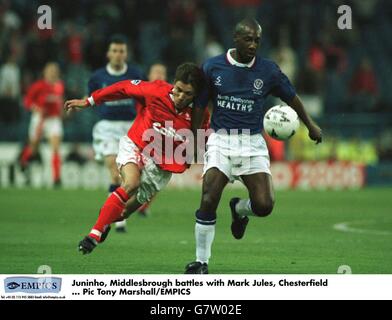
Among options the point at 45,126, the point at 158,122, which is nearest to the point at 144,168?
the point at 158,122

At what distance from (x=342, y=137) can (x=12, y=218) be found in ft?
31.0

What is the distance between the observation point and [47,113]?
21172 millimetres

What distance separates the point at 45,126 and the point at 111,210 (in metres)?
11.2

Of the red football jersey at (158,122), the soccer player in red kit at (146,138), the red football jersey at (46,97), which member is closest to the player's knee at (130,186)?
the soccer player in red kit at (146,138)

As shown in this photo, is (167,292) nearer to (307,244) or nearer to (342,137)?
(307,244)

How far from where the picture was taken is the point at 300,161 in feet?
73.1

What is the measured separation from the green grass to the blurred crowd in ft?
13.4

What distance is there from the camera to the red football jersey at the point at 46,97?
68.7ft

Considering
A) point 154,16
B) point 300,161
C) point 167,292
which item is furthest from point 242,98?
point 154,16

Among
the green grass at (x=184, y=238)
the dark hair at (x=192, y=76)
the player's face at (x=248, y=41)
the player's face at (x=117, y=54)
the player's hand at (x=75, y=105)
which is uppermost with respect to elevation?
the player's face at (x=117, y=54)

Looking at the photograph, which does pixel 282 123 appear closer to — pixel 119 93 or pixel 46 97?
pixel 119 93

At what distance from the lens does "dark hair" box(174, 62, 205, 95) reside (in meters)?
9.84

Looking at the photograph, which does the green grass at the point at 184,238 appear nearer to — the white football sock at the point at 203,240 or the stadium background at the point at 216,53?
the stadium background at the point at 216,53

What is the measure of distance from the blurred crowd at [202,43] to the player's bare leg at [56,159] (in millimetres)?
1288
